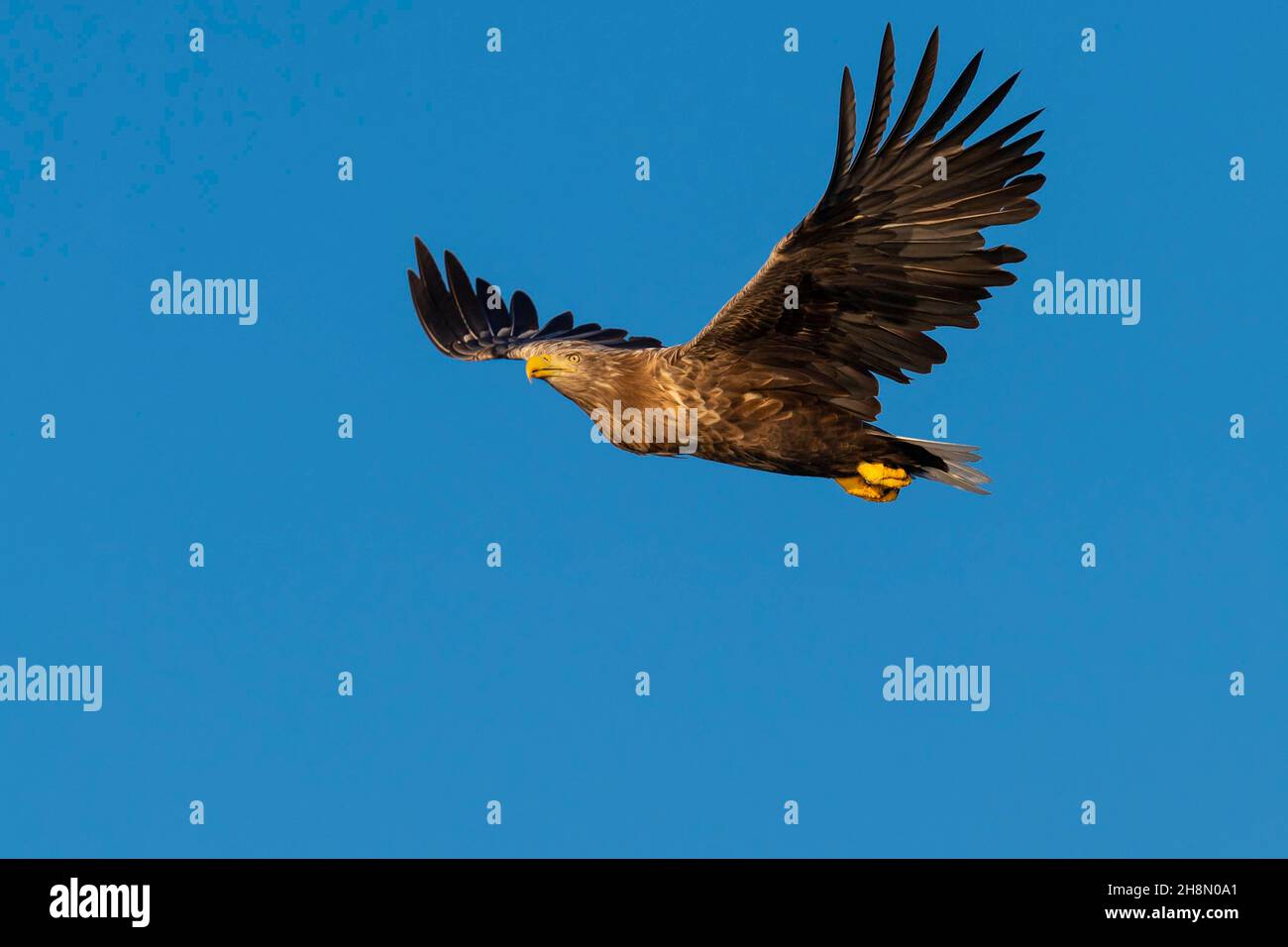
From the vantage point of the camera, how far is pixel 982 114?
10203mm

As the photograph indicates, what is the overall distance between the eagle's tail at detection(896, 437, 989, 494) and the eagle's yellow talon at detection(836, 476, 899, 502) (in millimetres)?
262

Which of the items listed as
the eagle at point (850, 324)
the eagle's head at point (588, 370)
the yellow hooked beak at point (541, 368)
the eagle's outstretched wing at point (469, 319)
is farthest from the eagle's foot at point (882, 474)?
the eagle's outstretched wing at point (469, 319)

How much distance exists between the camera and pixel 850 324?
11305 mm

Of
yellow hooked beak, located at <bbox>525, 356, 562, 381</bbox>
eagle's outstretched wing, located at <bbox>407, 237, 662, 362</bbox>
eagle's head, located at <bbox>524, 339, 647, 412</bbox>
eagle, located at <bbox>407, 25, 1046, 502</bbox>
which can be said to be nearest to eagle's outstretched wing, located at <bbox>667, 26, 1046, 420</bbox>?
eagle, located at <bbox>407, 25, 1046, 502</bbox>

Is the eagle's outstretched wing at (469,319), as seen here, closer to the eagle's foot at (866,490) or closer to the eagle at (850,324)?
the eagle at (850,324)

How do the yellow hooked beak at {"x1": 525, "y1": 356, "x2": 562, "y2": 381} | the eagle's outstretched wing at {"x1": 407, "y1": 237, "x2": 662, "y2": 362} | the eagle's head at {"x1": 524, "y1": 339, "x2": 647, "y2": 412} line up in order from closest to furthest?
1. the eagle's head at {"x1": 524, "y1": 339, "x2": 647, "y2": 412}
2. the yellow hooked beak at {"x1": 525, "y1": 356, "x2": 562, "y2": 381}
3. the eagle's outstretched wing at {"x1": 407, "y1": 237, "x2": 662, "y2": 362}

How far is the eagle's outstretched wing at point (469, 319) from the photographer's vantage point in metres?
15.2

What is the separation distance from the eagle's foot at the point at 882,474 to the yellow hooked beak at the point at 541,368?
2.25m

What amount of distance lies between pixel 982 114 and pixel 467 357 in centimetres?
583

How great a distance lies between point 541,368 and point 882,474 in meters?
2.51

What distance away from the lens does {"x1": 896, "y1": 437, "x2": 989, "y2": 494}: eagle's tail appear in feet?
39.5

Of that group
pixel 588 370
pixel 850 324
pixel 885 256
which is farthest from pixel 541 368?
pixel 885 256

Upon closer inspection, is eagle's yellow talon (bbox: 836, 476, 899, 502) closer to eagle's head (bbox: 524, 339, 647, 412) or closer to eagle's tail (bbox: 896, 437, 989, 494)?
eagle's tail (bbox: 896, 437, 989, 494)

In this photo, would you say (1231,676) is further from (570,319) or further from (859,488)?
(570,319)
